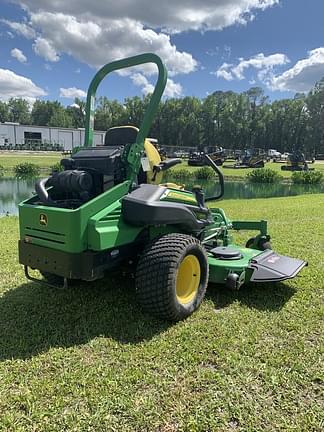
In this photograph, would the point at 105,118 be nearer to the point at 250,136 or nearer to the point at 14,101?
the point at 250,136

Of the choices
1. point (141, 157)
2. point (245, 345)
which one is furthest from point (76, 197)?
point (245, 345)

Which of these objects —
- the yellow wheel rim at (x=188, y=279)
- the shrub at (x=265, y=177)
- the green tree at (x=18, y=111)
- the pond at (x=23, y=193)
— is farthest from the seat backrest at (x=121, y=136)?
the green tree at (x=18, y=111)

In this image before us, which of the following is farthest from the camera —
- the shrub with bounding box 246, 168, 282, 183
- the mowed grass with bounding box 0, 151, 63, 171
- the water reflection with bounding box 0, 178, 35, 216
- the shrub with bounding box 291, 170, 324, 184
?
the mowed grass with bounding box 0, 151, 63, 171

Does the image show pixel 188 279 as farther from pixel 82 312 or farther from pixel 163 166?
pixel 163 166

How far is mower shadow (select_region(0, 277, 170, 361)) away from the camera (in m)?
2.87

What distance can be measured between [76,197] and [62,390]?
1.55 meters

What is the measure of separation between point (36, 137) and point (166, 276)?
67.7 m

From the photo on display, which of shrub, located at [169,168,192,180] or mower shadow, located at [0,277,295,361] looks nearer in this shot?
mower shadow, located at [0,277,295,361]

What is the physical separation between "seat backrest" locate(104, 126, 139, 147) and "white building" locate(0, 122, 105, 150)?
182ft

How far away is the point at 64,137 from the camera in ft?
225

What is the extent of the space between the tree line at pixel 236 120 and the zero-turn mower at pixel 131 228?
63364 millimetres

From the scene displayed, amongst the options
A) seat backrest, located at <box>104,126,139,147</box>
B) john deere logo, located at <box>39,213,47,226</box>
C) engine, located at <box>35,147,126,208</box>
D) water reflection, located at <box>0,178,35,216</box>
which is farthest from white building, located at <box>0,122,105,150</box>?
john deere logo, located at <box>39,213,47,226</box>

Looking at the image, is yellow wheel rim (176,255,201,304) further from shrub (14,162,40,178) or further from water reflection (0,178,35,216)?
shrub (14,162,40,178)

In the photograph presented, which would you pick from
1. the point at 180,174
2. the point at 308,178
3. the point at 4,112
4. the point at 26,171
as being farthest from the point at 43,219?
the point at 4,112
